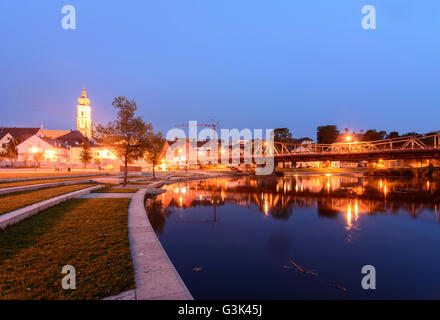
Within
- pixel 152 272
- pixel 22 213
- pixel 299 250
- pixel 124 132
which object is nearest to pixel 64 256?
pixel 152 272

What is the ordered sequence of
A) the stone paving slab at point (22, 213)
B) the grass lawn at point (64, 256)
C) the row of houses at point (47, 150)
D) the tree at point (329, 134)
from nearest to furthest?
the grass lawn at point (64, 256), the stone paving slab at point (22, 213), the row of houses at point (47, 150), the tree at point (329, 134)

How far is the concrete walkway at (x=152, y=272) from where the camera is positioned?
4.53m

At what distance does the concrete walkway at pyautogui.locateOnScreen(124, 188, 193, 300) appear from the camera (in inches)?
178

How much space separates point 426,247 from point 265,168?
57.7 meters

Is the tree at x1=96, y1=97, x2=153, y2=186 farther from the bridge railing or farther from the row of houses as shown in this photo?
the bridge railing

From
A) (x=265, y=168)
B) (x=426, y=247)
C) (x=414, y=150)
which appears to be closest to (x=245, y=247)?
(x=426, y=247)

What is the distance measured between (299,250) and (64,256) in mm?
8501

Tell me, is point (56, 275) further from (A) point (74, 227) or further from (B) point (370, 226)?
(B) point (370, 226)

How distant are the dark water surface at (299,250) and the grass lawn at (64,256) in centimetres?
211

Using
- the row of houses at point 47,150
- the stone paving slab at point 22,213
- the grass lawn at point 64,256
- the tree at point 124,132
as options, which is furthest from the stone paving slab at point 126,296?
the row of houses at point 47,150

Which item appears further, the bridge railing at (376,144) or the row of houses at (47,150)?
the row of houses at (47,150)

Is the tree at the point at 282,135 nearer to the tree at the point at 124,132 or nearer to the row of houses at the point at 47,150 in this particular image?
the row of houses at the point at 47,150

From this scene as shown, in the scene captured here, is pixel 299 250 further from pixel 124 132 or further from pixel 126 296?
pixel 124 132

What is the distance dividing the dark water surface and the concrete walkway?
42.6 inches
